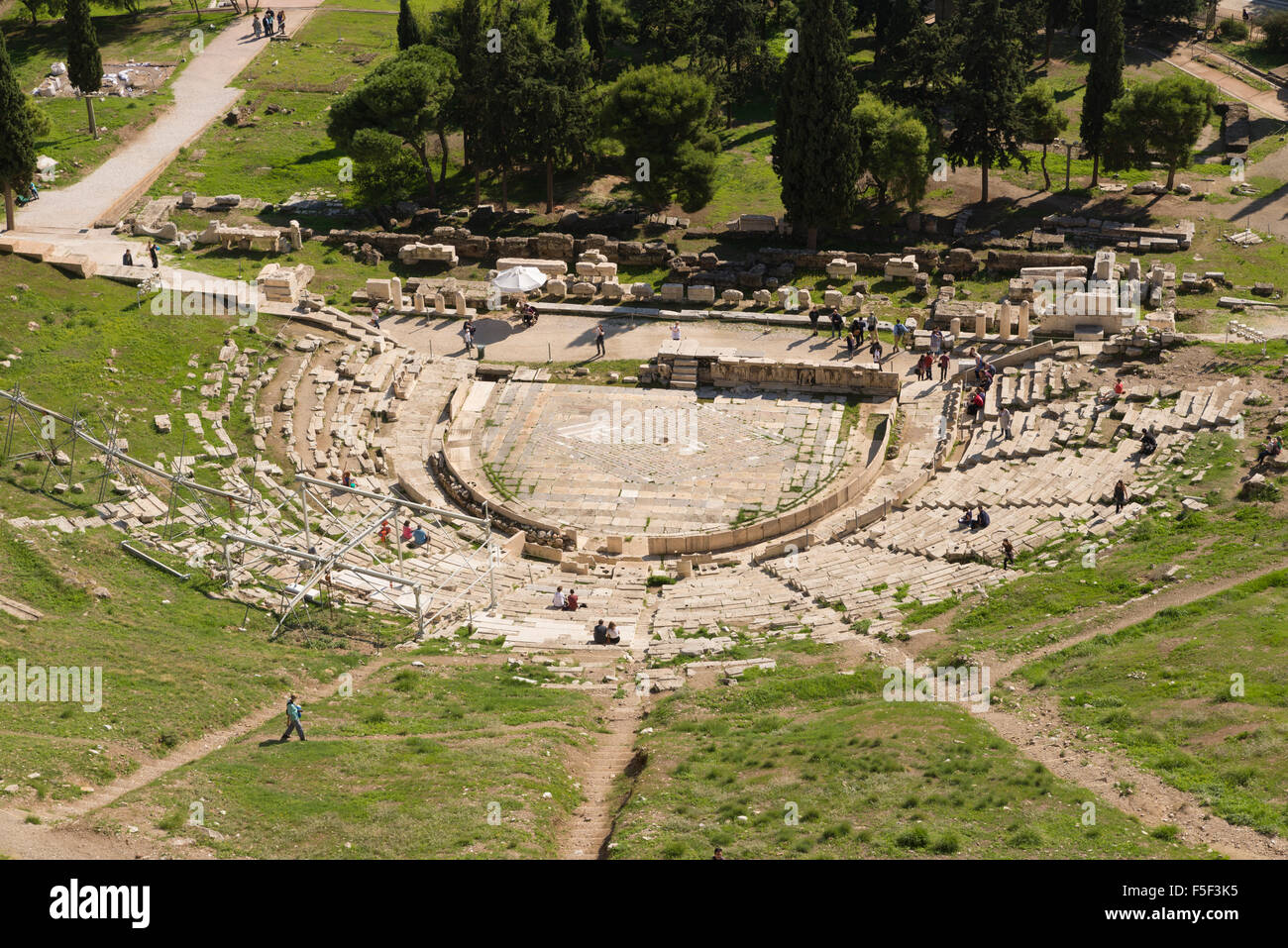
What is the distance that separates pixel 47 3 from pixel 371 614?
68.9m

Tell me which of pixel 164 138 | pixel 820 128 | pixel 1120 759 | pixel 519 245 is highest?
pixel 820 128

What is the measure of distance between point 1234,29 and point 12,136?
74.8 meters

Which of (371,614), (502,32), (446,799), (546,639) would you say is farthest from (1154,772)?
(502,32)

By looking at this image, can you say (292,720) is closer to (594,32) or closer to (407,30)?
(407,30)

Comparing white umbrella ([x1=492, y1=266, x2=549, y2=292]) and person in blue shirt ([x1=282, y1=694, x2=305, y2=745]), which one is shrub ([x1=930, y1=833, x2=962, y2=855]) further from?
white umbrella ([x1=492, y1=266, x2=549, y2=292])

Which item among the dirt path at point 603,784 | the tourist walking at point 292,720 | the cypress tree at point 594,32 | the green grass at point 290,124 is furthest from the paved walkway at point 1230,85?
the tourist walking at point 292,720

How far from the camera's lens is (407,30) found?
3738 inches

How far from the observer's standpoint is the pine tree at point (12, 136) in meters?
68.0

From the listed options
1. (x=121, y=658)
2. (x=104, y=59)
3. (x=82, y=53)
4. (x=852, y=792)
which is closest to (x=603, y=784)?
(x=852, y=792)

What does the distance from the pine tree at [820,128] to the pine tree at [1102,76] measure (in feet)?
49.1

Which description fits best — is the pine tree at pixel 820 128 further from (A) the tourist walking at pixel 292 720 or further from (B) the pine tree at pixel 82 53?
(A) the tourist walking at pixel 292 720

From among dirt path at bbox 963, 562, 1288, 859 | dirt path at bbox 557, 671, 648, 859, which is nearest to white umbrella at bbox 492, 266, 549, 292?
dirt path at bbox 557, 671, 648, 859

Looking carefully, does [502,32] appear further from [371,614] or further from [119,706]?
[119,706]

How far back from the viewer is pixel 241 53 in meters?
100
